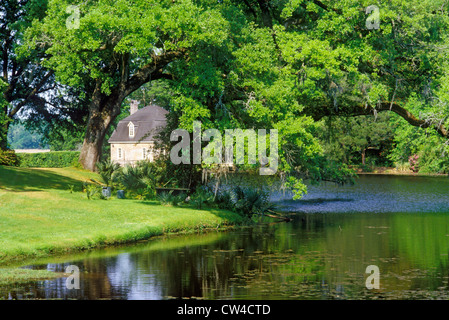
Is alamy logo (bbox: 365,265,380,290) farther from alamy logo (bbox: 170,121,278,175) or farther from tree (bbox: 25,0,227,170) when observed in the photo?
tree (bbox: 25,0,227,170)

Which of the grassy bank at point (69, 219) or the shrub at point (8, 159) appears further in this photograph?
the shrub at point (8, 159)

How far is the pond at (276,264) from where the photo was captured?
16531mm

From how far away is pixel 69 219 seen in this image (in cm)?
2670

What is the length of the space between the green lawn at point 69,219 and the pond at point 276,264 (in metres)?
1.07

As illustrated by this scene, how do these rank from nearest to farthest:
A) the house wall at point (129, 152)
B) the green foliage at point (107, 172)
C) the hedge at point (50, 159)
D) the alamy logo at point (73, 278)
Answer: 1. the alamy logo at point (73, 278)
2. the green foliage at point (107, 172)
3. the hedge at point (50, 159)
4. the house wall at point (129, 152)

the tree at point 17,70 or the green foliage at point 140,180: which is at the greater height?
the tree at point 17,70

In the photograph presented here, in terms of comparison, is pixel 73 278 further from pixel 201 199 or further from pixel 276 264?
pixel 201 199

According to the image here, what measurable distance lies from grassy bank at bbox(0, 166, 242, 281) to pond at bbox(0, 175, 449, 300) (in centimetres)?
99

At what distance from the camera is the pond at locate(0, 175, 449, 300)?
651 inches

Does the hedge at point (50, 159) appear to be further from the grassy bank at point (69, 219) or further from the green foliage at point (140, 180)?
the green foliage at point (140, 180)

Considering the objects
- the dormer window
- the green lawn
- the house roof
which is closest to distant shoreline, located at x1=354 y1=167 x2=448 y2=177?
the house roof

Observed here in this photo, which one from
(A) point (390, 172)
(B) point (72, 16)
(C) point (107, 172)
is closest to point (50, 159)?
(C) point (107, 172)

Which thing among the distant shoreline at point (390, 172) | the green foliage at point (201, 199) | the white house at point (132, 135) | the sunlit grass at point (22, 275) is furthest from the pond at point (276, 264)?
the white house at point (132, 135)
